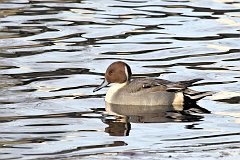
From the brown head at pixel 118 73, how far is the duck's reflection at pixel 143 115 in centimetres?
42

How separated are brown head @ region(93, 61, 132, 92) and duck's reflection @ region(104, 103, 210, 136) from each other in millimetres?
417

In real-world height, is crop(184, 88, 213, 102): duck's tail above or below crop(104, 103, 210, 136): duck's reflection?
above

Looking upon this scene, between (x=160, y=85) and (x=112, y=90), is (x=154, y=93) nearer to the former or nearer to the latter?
(x=160, y=85)

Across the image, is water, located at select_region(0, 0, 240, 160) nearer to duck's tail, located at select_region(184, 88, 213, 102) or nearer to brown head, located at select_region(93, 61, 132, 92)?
duck's tail, located at select_region(184, 88, 213, 102)

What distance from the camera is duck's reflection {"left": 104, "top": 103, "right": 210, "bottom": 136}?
497 inches

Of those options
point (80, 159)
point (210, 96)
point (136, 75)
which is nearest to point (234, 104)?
point (210, 96)

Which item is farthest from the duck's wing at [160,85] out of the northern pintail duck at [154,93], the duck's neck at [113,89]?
the duck's neck at [113,89]

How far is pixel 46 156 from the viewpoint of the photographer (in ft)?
35.2

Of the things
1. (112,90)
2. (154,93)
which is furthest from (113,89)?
(154,93)

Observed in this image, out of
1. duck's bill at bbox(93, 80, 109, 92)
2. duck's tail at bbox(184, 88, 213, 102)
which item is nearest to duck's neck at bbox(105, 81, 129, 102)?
duck's bill at bbox(93, 80, 109, 92)

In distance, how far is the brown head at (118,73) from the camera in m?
14.2

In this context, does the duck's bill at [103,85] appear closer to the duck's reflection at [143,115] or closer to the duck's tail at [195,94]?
the duck's reflection at [143,115]

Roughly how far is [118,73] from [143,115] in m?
1.01

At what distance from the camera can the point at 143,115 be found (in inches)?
528
